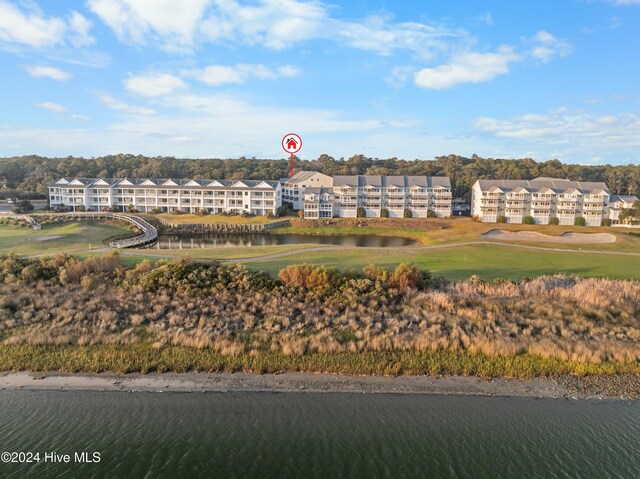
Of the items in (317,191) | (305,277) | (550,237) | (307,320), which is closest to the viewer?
(307,320)

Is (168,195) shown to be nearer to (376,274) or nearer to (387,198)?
(387,198)

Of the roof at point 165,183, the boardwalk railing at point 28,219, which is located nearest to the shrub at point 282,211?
the roof at point 165,183

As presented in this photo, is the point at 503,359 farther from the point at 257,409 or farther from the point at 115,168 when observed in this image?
the point at 115,168

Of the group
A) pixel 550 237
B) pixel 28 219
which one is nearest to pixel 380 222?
pixel 550 237

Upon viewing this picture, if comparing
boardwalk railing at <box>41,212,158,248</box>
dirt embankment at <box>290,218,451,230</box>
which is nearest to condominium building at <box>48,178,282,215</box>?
dirt embankment at <box>290,218,451,230</box>

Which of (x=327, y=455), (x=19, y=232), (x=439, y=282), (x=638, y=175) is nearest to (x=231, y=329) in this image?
(x=327, y=455)

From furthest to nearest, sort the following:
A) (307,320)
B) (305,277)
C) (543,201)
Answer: (543,201), (305,277), (307,320)

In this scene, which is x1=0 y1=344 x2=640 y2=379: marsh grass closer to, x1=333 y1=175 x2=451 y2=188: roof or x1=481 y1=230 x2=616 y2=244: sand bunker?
x1=481 y1=230 x2=616 y2=244: sand bunker

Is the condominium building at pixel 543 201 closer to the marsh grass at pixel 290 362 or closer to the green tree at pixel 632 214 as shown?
the green tree at pixel 632 214
